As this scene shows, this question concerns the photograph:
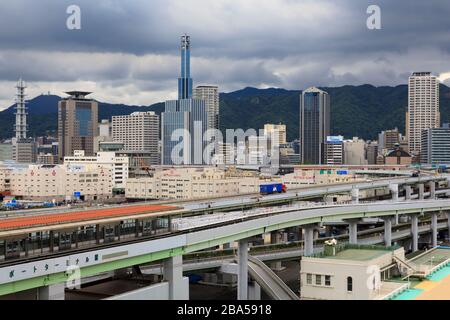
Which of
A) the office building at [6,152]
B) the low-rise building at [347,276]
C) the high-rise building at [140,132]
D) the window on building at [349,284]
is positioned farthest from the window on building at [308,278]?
the office building at [6,152]

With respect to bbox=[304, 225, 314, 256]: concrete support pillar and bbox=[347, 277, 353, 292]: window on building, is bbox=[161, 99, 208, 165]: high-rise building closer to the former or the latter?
bbox=[304, 225, 314, 256]: concrete support pillar

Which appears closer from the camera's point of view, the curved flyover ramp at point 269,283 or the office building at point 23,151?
the curved flyover ramp at point 269,283

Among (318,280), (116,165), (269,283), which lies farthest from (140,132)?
(318,280)

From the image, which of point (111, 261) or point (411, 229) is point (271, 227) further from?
point (411, 229)

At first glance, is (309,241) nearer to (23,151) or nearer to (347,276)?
(347,276)

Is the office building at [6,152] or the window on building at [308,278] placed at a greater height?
the office building at [6,152]

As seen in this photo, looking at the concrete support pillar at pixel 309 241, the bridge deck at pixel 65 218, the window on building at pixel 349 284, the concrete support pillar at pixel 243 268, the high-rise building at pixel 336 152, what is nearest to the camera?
the bridge deck at pixel 65 218

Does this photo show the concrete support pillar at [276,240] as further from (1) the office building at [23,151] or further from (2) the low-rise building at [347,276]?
(1) the office building at [23,151]
